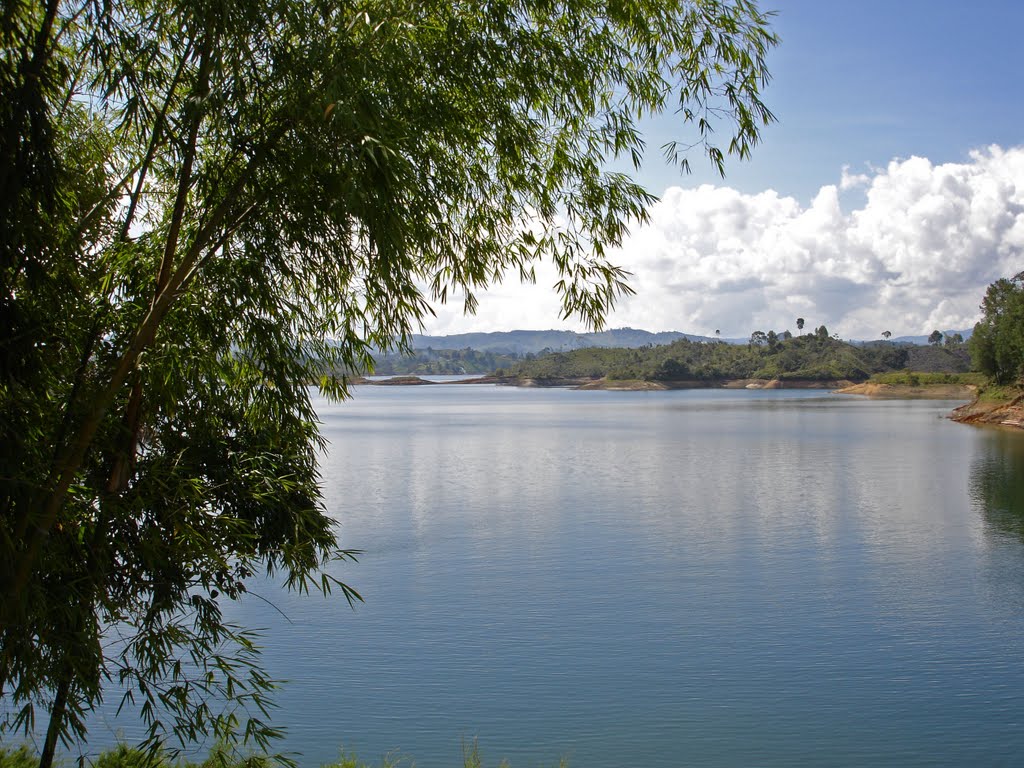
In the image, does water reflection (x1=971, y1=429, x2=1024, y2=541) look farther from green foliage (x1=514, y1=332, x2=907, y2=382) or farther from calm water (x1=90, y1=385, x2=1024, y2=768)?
green foliage (x1=514, y1=332, x2=907, y2=382)

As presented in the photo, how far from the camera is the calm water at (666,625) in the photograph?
8.03m

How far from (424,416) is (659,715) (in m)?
44.5

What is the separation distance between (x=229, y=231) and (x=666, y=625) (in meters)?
8.09

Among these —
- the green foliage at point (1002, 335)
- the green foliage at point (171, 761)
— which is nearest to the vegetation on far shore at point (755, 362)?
the green foliage at point (1002, 335)

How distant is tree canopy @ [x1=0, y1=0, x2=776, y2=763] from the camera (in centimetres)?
396

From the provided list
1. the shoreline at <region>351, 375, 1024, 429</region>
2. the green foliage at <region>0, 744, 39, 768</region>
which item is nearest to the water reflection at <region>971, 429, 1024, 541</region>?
the shoreline at <region>351, 375, 1024, 429</region>

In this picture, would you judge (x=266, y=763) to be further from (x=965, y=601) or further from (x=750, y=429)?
(x=750, y=429)

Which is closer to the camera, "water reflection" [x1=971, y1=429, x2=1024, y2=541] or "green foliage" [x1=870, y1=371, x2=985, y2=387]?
"water reflection" [x1=971, y1=429, x2=1024, y2=541]

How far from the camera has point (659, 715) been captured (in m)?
8.40

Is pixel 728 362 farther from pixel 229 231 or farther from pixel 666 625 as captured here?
pixel 229 231

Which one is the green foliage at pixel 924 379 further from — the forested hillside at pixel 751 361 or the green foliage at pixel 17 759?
the green foliage at pixel 17 759

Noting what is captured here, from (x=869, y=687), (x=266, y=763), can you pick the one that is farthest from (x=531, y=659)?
(x=266, y=763)

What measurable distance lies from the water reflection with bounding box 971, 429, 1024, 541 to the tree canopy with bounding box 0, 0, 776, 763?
1424 cm

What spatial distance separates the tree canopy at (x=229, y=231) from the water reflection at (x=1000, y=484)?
561 inches
